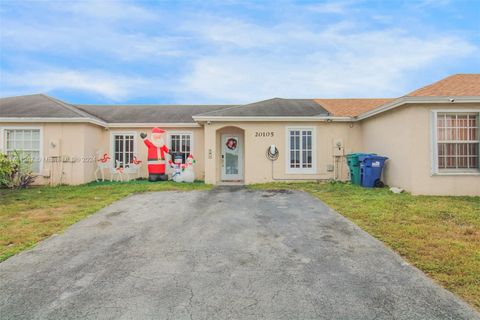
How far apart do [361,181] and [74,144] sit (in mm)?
11466

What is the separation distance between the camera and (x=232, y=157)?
43.9ft

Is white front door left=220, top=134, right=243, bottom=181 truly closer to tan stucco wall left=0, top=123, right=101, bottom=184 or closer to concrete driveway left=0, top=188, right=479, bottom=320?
tan stucco wall left=0, top=123, right=101, bottom=184

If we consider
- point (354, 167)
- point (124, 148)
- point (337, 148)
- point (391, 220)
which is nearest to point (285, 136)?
point (337, 148)

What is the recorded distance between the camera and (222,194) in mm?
9367

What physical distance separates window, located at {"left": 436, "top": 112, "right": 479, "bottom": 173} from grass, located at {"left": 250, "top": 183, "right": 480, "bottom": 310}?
125 centimetres

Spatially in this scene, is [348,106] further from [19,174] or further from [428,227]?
[19,174]

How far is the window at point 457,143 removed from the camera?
8.66 metres

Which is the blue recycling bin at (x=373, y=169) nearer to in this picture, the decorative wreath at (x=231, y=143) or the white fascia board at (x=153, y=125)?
the decorative wreath at (x=231, y=143)

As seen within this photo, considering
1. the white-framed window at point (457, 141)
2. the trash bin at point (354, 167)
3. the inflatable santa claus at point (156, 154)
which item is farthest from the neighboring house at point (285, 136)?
the inflatable santa claus at point (156, 154)

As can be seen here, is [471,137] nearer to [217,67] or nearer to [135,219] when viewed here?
[135,219]

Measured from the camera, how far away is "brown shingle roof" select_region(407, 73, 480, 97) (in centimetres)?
857

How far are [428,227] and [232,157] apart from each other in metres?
9.18

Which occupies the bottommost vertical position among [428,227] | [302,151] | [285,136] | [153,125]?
[428,227]

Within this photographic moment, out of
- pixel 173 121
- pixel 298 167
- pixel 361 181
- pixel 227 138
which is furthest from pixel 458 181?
pixel 173 121
